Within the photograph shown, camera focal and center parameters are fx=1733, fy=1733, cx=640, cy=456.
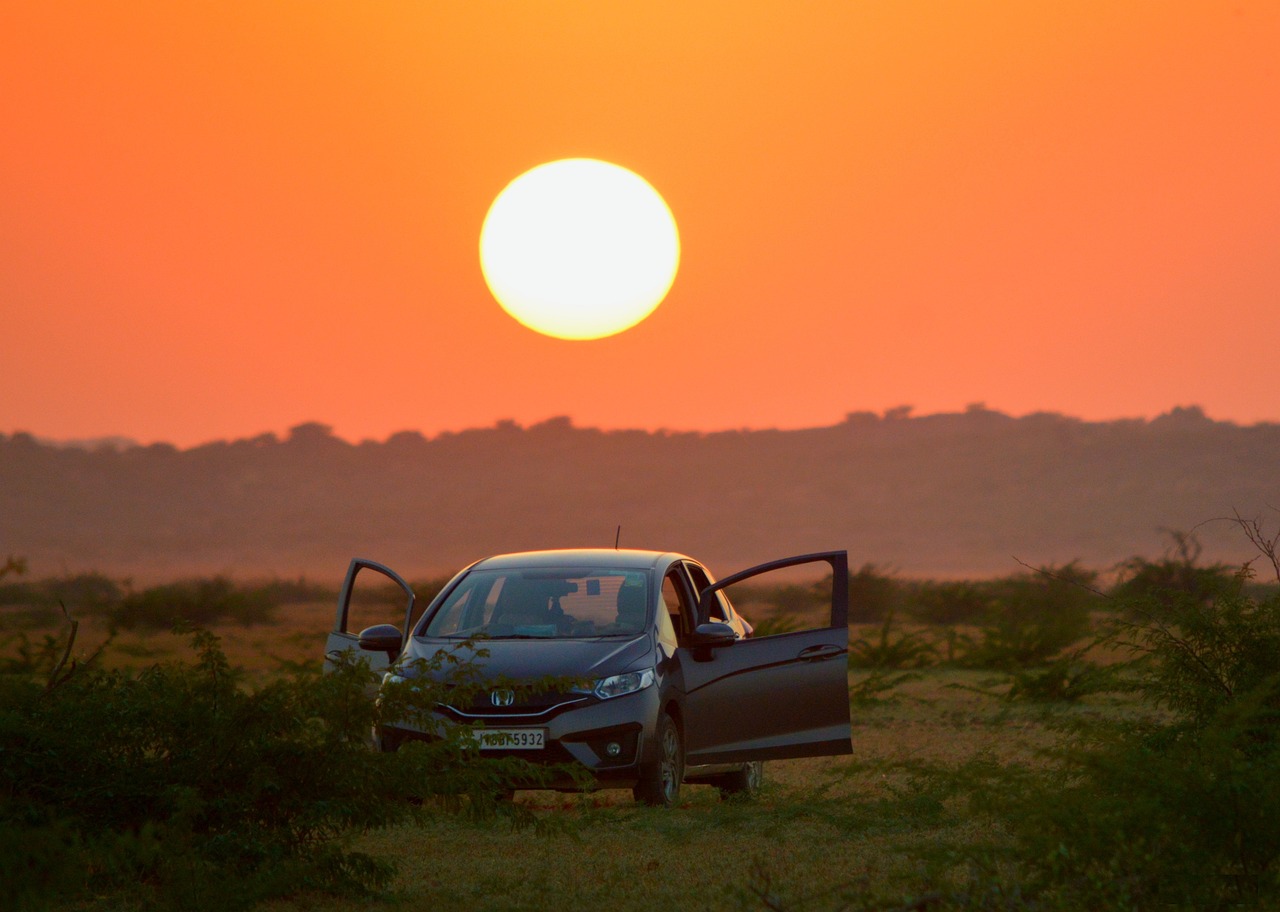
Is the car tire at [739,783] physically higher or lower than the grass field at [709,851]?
lower

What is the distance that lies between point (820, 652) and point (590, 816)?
1957 mm

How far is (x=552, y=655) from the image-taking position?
1086 cm

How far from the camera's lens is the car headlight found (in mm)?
10672

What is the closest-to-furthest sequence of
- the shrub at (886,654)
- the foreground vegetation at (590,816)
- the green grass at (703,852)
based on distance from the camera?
the foreground vegetation at (590,816) → the green grass at (703,852) → the shrub at (886,654)

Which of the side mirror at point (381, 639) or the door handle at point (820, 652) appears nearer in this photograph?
the side mirror at point (381, 639)

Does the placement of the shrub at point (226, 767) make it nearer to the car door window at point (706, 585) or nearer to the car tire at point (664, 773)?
the car tire at point (664, 773)

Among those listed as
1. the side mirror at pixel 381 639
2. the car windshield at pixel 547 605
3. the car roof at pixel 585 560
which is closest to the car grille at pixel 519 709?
the side mirror at pixel 381 639

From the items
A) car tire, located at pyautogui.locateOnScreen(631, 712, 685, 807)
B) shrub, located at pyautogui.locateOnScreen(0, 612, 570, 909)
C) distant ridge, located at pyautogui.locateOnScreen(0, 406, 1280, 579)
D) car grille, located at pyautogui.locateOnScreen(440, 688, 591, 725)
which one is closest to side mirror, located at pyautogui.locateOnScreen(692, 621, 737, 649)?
car tire, located at pyautogui.locateOnScreen(631, 712, 685, 807)

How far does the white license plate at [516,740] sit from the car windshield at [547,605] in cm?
87

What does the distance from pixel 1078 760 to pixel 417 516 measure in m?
132

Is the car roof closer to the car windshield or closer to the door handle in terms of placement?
the car windshield

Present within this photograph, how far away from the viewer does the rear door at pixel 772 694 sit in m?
11.3

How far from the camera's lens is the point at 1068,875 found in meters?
6.30

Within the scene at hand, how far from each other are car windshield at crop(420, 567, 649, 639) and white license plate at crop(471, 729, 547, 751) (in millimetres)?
869
